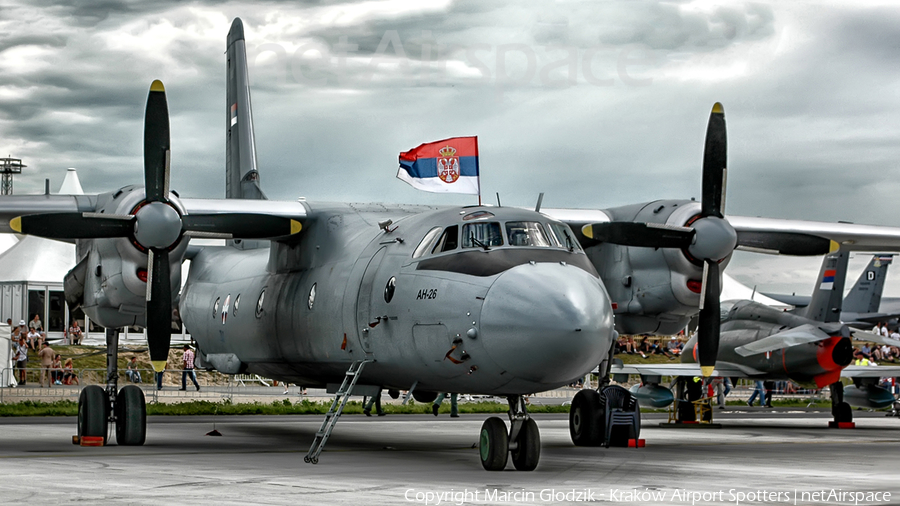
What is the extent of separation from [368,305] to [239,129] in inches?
343

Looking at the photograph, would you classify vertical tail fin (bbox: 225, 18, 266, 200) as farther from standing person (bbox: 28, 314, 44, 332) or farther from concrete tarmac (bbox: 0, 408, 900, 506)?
standing person (bbox: 28, 314, 44, 332)

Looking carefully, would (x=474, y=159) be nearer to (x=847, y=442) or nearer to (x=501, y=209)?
(x=501, y=209)

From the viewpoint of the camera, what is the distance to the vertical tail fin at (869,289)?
1614 inches

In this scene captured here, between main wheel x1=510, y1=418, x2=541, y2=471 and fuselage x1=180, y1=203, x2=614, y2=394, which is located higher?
fuselage x1=180, y1=203, x2=614, y2=394

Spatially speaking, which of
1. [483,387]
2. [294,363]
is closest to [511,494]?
[483,387]

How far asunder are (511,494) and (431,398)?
5.83 metres

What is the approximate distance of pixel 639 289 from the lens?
1709cm

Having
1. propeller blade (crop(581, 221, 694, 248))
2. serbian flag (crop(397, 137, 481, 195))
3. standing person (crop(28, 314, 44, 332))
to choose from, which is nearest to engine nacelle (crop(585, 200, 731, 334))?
propeller blade (crop(581, 221, 694, 248))

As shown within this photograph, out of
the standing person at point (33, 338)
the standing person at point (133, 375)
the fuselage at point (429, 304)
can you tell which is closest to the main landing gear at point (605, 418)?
the fuselage at point (429, 304)

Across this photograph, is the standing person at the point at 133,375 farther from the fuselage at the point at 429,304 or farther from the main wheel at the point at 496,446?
the main wheel at the point at 496,446

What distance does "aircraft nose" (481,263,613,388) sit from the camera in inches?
420

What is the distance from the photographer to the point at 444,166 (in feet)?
61.2

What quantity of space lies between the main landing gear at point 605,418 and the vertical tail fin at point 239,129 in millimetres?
7230

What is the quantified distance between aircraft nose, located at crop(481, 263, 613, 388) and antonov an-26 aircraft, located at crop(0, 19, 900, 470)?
20 millimetres
